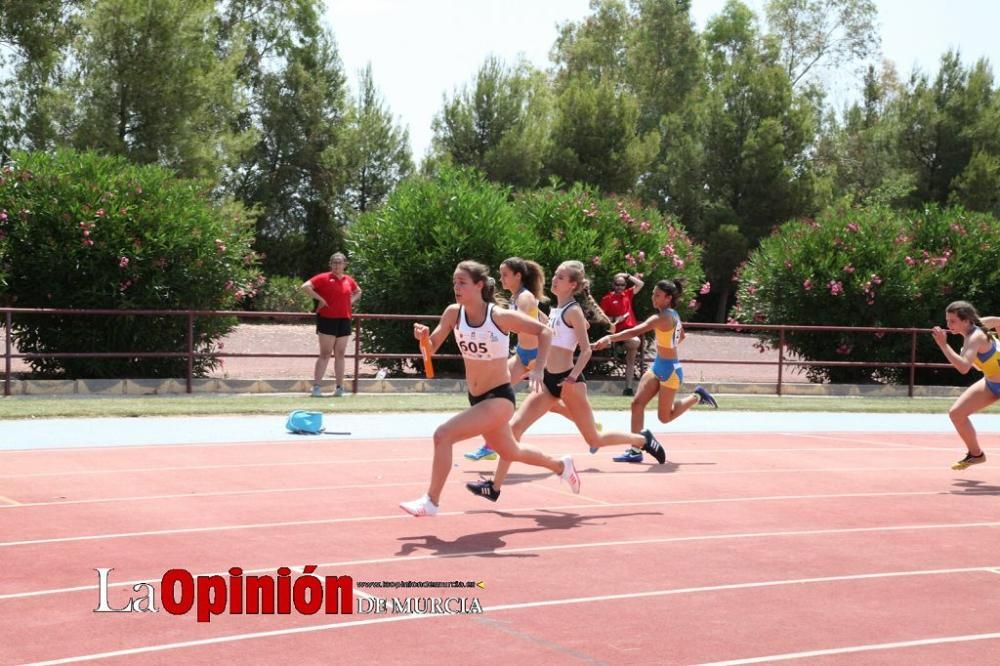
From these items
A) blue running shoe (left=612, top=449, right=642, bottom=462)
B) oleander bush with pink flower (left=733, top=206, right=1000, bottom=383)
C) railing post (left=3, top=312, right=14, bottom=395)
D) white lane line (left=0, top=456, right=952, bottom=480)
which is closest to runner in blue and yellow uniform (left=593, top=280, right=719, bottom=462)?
blue running shoe (left=612, top=449, right=642, bottom=462)

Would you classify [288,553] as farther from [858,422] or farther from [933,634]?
[858,422]

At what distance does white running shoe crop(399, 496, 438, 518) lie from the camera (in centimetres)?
905

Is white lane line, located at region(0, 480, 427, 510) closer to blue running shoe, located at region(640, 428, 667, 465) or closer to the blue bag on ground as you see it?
blue running shoe, located at region(640, 428, 667, 465)

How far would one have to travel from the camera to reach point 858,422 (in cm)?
1930

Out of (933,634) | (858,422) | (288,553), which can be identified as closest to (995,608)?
(933,634)

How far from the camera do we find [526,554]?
8.49 meters

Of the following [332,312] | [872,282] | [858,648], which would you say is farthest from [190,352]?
[858,648]

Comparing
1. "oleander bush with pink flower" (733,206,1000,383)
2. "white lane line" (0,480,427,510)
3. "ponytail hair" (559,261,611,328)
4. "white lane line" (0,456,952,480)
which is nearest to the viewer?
"white lane line" (0,480,427,510)

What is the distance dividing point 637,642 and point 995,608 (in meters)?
2.35

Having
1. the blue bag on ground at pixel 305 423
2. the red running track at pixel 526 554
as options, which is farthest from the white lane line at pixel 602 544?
the blue bag on ground at pixel 305 423

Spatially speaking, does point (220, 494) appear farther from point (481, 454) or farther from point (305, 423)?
point (305, 423)

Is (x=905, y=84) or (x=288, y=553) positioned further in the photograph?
(x=905, y=84)

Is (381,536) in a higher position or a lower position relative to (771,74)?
lower

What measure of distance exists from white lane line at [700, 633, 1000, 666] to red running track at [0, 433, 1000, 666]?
0.02 m
